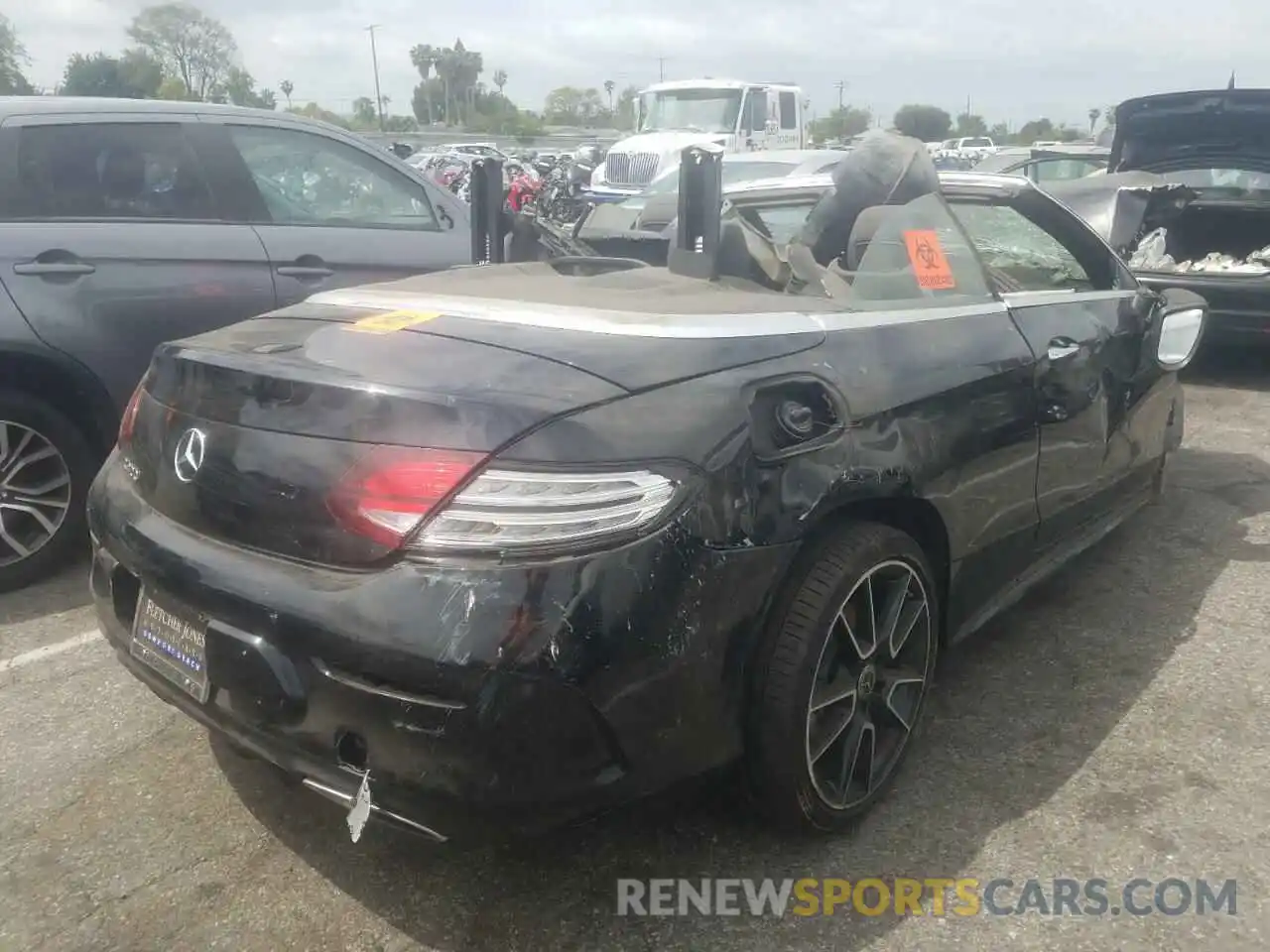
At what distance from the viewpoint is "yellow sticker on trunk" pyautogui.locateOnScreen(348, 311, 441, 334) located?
240 centimetres

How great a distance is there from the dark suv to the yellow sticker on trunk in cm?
188

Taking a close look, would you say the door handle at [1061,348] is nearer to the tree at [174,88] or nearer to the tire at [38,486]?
the tire at [38,486]

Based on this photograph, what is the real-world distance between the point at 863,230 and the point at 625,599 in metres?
1.71

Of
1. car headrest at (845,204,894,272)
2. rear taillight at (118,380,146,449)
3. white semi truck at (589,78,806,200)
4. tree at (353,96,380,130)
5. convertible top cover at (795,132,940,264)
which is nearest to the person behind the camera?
rear taillight at (118,380,146,449)

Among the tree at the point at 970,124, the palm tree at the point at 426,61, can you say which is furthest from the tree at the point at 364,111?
the tree at the point at 970,124

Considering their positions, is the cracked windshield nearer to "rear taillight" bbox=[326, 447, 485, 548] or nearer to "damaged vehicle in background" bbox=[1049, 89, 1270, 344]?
"rear taillight" bbox=[326, 447, 485, 548]

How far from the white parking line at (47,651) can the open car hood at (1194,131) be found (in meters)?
7.32

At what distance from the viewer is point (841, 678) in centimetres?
244

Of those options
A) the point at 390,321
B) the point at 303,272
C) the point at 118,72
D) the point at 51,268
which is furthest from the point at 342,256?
the point at 118,72

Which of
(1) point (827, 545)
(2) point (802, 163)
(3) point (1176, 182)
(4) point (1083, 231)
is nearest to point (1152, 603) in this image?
(4) point (1083, 231)

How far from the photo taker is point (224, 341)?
2475 millimetres

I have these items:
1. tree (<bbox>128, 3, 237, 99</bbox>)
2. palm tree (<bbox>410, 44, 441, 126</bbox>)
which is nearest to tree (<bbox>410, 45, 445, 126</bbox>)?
palm tree (<bbox>410, 44, 441, 126</bbox>)

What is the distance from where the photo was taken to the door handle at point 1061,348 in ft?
10.4

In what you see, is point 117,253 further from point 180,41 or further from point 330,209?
point 180,41
